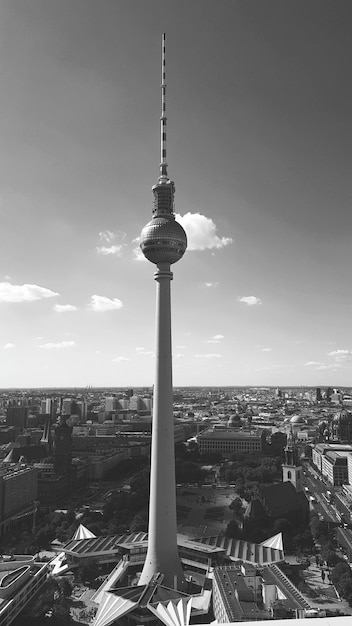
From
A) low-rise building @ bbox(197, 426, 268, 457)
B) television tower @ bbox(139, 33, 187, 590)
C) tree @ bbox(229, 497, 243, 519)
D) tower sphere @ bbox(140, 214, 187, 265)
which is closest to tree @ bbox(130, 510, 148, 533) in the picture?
tree @ bbox(229, 497, 243, 519)

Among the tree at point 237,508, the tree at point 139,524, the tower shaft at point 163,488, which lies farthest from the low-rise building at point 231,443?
the tower shaft at point 163,488

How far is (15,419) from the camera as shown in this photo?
405 feet

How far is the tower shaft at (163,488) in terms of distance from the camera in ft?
111

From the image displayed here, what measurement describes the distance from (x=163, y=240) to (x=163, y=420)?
1342 cm

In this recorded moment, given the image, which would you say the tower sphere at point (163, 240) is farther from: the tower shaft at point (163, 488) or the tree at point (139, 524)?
the tree at point (139, 524)

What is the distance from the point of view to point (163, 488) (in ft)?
112

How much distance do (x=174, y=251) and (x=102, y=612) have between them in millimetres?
24323

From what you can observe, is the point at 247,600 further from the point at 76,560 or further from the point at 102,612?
the point at 76,560

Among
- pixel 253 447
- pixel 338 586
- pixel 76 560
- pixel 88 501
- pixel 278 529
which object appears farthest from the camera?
pixel 253 447

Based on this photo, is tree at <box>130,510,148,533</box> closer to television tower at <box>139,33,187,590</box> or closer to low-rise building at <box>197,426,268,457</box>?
television tower at <box>139,33,187,590</box>

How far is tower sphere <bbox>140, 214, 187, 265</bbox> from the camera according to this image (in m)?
36.8

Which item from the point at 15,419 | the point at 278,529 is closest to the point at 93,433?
the point at 15,419

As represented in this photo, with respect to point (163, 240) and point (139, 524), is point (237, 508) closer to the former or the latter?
point (139, 524)

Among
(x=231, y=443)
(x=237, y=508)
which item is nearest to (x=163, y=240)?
(x=237, y=508)
